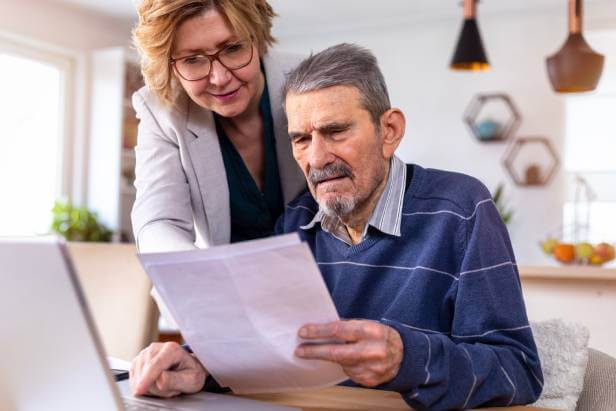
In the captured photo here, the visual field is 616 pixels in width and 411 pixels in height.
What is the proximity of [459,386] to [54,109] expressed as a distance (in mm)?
5671

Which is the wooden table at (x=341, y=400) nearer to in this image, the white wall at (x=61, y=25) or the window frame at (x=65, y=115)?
the white wall at (x=61, y=25)

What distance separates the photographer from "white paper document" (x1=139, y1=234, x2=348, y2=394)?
0.85 m

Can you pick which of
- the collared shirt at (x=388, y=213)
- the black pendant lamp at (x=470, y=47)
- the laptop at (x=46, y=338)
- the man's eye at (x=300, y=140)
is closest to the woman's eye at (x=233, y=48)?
the man's eye at (x=300, y=140)

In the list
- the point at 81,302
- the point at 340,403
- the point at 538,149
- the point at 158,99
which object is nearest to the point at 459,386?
the point at 340,403

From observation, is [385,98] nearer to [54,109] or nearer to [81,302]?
[81,302]

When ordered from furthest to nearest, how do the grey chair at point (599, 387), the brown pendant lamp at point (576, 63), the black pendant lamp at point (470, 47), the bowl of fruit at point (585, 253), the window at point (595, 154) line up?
the window at point (595, 154) → the black pendant lamp at point (470, 47) → the bowl of fruit at point (585, 253) → the brown pendant lamp at point (576, 63) → the grey chair at point (599, 387)

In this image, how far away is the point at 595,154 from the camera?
19.1 feet

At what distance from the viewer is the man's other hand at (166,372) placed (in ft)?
3.58

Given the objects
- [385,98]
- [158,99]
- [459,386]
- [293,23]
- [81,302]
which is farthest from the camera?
[293,23]

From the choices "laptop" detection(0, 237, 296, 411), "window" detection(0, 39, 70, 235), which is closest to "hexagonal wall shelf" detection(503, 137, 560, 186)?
"window" detection(0, 39, 70, 235)

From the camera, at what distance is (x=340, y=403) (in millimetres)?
1092

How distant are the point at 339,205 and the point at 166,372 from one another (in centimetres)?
47

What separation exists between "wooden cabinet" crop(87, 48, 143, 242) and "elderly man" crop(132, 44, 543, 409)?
4.81 m

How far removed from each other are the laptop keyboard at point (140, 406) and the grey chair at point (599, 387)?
0.75 metres
